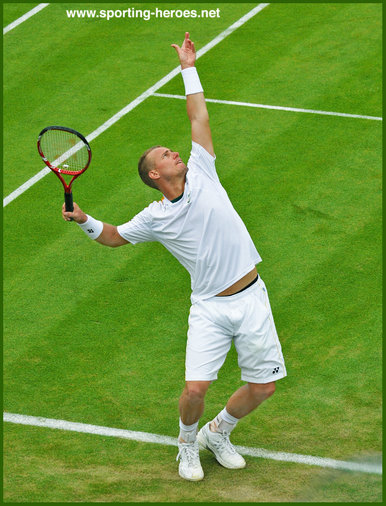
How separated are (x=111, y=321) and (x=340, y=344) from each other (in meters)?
2.40

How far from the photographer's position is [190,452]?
859 cm

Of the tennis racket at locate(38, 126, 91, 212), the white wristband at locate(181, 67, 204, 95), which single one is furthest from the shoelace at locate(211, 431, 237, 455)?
the white wristband at locate(181, 67, 204, 95)

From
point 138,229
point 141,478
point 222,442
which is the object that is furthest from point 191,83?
point 141,478

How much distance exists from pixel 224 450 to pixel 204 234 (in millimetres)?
1890

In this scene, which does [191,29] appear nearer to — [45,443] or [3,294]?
[3,294]

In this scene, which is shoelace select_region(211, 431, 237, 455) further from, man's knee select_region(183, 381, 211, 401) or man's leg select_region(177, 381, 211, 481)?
man's knee select_region(183, 381, 211, 401)

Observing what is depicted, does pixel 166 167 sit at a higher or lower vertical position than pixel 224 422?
higher

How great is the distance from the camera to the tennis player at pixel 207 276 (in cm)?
829

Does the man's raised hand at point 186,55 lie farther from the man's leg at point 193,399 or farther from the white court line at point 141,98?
the white court line at point 141,98

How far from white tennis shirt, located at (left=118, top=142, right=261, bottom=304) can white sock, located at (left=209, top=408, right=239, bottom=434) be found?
1.06 meters

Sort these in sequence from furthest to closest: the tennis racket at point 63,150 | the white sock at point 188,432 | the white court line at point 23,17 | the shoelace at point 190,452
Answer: the white court line at point 23,17, the tennis racket at point 63,150, the shoelace at point 190,452, the white sock at point 188,432

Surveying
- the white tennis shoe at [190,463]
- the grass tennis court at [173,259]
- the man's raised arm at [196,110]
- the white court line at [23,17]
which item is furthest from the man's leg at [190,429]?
the white court line at [23,17]

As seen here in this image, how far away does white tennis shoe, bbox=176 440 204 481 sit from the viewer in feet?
28.0

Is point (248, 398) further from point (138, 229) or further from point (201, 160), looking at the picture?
point (201, 160)
